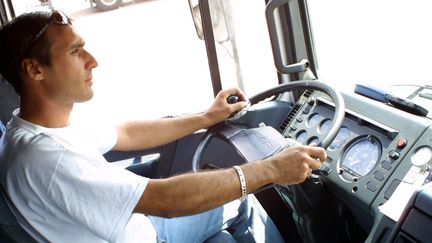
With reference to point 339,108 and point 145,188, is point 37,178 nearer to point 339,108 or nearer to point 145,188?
point 145,188

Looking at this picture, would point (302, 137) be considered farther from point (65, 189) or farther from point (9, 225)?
point (9, 225)

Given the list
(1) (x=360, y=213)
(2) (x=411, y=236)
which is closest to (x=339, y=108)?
(1) (x=360, y=213)

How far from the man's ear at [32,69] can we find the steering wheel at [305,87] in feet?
2.00

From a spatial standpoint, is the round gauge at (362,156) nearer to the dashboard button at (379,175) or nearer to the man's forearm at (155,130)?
the dashboard button at (379,175)

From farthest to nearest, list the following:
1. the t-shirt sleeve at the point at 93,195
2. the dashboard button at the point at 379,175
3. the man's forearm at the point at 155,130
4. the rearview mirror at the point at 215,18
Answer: the rearview mirror at the point at 215,18
the man's forearm at the point at 155,130
the dashboard button at the point at 379,175
the t-shirt sleeve at the point at 93,195

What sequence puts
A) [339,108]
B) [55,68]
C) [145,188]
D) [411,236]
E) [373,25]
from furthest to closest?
[373,25]
[339,108]
[55,68]
[145,188]
[411,236]

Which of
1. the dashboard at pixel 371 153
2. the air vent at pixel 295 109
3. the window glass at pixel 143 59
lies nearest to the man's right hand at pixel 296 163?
the dashboard at pixel 371 153

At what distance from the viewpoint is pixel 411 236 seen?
1089mm

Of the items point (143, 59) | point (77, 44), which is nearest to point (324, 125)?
point (77, 44)

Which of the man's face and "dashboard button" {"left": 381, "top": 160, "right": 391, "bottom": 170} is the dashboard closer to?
"dashboard button" {"left": 381, "top": 160, "right": 391, "bottom": 170}

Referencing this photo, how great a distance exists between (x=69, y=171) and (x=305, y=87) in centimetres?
92

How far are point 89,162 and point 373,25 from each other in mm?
1385

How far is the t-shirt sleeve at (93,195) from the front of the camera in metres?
1.15

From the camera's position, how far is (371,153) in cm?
155
